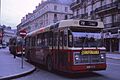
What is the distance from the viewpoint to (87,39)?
1531cm

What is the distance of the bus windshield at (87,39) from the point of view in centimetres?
1508

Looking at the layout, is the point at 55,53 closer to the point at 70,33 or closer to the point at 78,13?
the point at 70,33

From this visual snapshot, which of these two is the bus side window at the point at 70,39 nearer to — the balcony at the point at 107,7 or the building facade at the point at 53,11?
the balcony at the point at 107,7

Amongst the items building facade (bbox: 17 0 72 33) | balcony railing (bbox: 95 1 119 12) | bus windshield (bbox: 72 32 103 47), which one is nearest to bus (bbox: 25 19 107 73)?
bus windshield (bbox: 72 32 103 47)

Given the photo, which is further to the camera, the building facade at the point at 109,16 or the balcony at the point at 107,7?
the balcony at the point at 107,7

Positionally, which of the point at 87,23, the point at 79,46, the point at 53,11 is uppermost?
the point at 53,11

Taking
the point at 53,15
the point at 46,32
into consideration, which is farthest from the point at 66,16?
the point at 46,32

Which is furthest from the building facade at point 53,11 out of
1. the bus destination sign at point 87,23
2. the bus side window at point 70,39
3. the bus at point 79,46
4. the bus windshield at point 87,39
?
the bus side window at point 70,39

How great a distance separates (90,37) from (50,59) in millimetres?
3792

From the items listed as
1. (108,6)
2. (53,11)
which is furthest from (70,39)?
(53,11)

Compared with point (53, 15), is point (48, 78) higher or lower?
lower

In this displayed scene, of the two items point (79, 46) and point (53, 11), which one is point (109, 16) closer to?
point (79, 46)

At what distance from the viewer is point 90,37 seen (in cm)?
1542

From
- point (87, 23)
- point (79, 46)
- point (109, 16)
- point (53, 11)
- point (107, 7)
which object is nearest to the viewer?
point (79, 46)
